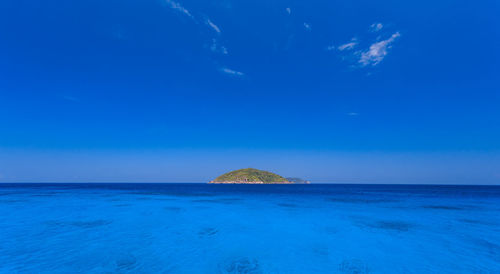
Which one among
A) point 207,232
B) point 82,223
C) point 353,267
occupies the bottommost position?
point 353,267

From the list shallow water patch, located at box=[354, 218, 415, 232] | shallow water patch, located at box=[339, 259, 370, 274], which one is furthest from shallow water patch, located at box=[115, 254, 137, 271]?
shallow water patch, located at box=[354, 218, 415, 232]

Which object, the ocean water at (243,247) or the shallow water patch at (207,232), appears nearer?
the ocean water at (243,247)

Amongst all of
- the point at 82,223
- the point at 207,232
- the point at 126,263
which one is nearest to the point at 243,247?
the point at 207,232

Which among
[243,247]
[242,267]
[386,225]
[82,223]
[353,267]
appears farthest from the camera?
[386,225]

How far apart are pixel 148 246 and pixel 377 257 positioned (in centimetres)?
1205

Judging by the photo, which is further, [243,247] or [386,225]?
[386,225]

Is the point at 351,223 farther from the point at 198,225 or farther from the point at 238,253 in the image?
the point at 198,225

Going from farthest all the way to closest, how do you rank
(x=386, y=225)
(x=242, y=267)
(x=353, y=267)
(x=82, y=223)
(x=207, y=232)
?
(x=386, y=225)
(x=82, y=223)
(x=207, y=232)
(x=353, y=267)
(x=242, y=267)

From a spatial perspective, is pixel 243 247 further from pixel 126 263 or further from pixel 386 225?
pixel 386 225

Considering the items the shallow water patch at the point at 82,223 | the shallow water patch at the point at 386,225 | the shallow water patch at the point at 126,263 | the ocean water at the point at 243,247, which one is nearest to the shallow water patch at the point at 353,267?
the ocean water at the point at 243,247

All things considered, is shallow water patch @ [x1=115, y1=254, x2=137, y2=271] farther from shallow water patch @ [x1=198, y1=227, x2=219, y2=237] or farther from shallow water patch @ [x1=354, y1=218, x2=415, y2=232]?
shallow water patch @ [x1=354, y1=218, x2=415, y2=232]

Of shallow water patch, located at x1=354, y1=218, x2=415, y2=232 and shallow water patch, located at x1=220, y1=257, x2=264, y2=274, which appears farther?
shallow water patch, located at x1=354, y1=218, x2=415, y2=232

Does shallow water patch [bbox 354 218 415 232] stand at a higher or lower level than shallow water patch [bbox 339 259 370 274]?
higher

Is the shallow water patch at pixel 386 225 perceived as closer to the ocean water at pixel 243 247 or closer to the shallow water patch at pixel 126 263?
the ocean water at pixel 243 247
